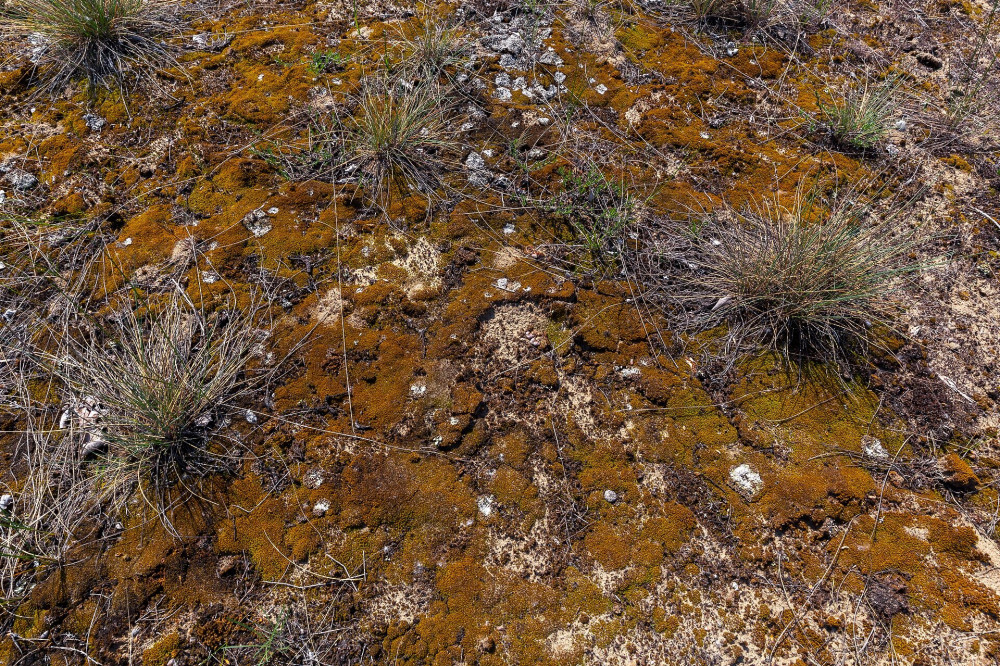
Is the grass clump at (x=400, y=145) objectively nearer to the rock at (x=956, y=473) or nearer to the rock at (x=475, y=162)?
the rock at (x=475, y=162)

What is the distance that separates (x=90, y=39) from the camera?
3.39 m

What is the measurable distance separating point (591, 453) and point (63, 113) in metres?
3.62

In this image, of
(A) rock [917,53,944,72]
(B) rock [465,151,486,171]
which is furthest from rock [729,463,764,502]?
(A) rock [917,53,944,72]

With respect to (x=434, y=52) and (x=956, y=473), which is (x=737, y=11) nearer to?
(x=434, y=52)

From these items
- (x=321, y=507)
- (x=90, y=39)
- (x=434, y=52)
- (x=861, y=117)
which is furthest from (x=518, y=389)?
(x=90, y=39)

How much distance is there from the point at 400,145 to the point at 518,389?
5.28 ft

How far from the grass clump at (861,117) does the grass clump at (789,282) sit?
0.71 meters

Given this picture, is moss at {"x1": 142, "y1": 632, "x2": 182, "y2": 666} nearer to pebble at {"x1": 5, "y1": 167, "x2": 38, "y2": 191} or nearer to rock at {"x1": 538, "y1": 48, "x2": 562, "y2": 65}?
pebble at {"x1": 5, "y1": 167, "x2": 38, "y2": 191}

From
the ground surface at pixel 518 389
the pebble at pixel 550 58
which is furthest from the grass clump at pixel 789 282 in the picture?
the pebble at pixel 550 58

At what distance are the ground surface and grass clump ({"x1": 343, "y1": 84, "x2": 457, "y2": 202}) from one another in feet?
0.40

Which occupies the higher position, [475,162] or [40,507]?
[475,162]

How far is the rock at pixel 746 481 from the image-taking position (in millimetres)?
2275

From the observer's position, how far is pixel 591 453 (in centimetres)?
236

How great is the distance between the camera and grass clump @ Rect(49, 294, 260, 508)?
225 centimetres
